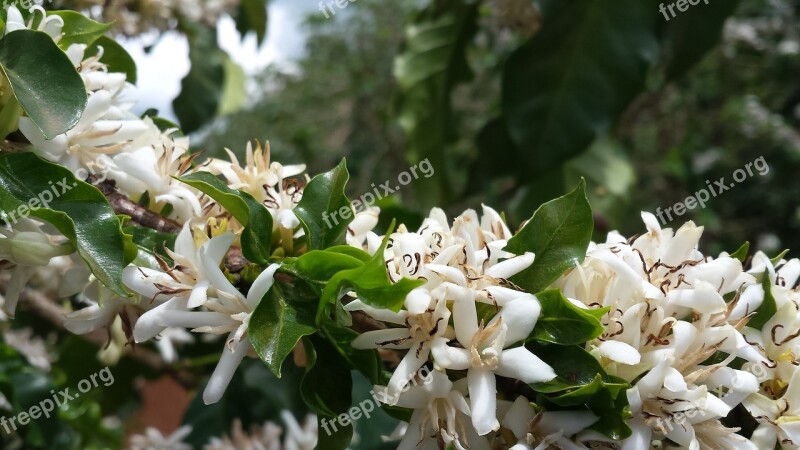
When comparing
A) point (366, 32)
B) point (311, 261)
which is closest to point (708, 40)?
point (311, 261)

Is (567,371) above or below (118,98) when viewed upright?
below

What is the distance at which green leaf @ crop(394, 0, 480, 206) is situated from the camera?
4.58 ft

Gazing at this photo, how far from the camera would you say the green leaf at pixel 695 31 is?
1.16 metres

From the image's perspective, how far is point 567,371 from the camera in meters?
0.41

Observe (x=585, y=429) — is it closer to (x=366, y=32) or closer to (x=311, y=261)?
(x=311, y=261)

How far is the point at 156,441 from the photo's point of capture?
0.85m

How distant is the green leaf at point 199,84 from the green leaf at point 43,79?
0.89m

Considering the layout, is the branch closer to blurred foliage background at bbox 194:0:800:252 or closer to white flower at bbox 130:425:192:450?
white flower at bbox 130:425:192:450

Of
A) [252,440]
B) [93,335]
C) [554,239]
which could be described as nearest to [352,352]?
[554,239]

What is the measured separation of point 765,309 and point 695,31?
32.0 inches

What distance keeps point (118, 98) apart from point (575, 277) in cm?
32

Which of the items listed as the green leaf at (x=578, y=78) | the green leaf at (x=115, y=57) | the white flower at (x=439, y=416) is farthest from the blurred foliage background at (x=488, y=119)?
the white flower at (x=439, y=416)

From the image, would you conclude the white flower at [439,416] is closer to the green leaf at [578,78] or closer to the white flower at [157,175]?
the white flower at [157,175]

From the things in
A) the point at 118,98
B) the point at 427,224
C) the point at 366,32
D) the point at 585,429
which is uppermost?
the point at 118,98
